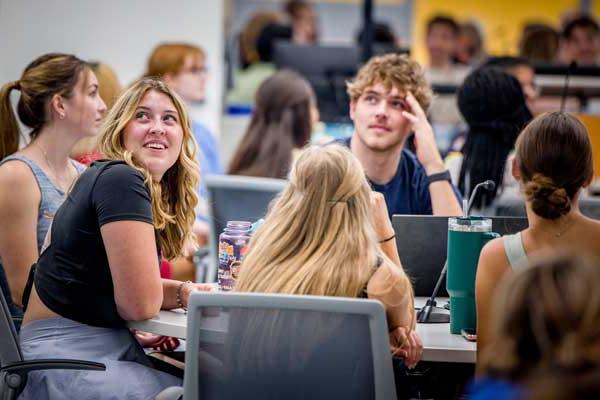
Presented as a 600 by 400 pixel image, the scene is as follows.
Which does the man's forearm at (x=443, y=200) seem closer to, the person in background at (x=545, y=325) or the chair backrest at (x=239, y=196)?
the chair backrest at (x=239, y=196)

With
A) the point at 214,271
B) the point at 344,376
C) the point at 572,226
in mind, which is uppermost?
the point at 572,226

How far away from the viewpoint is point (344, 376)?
199 cm

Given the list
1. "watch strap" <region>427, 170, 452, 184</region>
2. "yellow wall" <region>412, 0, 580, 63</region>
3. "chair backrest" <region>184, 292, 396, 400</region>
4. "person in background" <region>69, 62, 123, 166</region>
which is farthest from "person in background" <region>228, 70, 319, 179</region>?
"yellow wall" <region>412, 0, 580, 63</region>

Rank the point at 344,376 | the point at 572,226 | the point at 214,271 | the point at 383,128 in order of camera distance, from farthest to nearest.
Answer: the point at 214,271 → the point at 383,128 → the point at 572,226 → the point at 344,376

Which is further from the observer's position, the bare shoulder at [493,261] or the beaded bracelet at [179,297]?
the beaded bracelet at [179,297]

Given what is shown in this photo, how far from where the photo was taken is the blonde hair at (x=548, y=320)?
54.4 inches

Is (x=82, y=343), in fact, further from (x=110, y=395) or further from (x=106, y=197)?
(x=106, y=197)

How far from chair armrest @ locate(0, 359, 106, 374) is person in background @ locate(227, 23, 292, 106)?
4.50 meters

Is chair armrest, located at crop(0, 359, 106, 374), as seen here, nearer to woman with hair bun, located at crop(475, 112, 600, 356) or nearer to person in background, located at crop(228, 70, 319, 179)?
woman with hair bun, located at crop(475, 112, 600, 356)

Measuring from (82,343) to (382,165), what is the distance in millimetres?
1440

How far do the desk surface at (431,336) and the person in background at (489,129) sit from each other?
119cm

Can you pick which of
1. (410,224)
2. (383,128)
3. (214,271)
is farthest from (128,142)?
(214,271)

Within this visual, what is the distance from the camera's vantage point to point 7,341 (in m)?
2.53

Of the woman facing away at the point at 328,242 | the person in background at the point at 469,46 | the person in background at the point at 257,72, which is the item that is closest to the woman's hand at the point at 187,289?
the woman facing away at the point at 328,242
